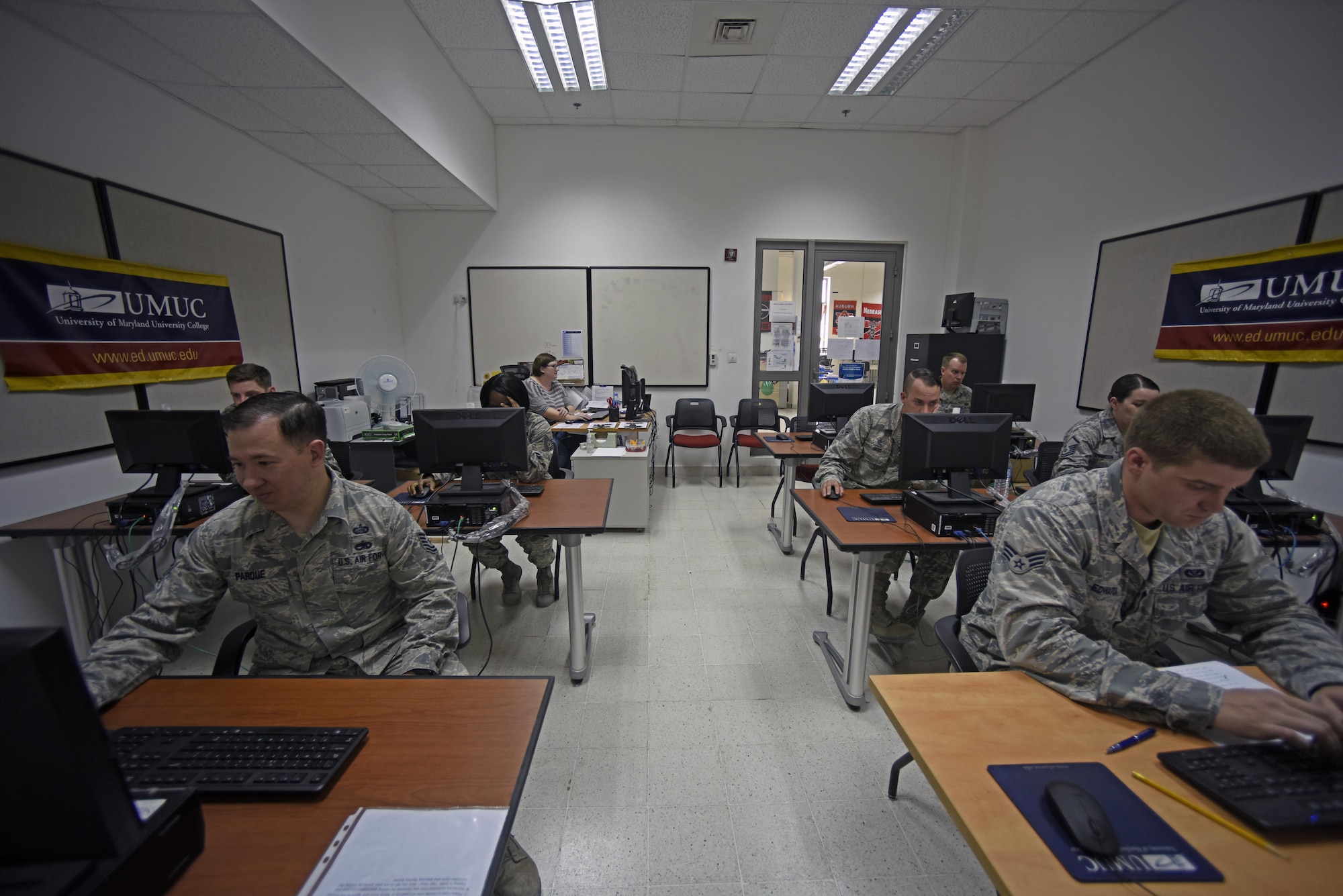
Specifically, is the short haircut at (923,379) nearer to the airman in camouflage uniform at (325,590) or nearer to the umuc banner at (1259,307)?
the umuc banner at (1259,307)

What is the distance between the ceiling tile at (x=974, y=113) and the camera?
4723 mm

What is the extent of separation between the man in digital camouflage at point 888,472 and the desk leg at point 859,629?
0.45 meters

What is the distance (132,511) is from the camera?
86.7 inches

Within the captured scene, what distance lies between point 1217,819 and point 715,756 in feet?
4.72

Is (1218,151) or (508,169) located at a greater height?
(508,169)

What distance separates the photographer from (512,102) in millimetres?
4738

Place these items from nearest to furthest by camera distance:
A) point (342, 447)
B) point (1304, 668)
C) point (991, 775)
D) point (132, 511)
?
1. point (991, 775)
2. point (1304, 668)
3. point (132, 511)
4. point (342, 447)

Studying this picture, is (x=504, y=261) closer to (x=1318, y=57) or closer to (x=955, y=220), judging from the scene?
(x=955, y=220)

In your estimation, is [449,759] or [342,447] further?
[342,447]

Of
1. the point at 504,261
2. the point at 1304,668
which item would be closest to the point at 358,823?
the point at 1304,668

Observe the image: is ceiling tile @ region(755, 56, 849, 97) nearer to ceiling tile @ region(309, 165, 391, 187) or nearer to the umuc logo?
the umuc logo

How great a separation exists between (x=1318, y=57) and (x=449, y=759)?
4.77 m

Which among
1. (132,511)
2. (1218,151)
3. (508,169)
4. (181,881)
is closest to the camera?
(181,881)

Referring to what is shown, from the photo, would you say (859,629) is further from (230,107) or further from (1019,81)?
(1019,81)
